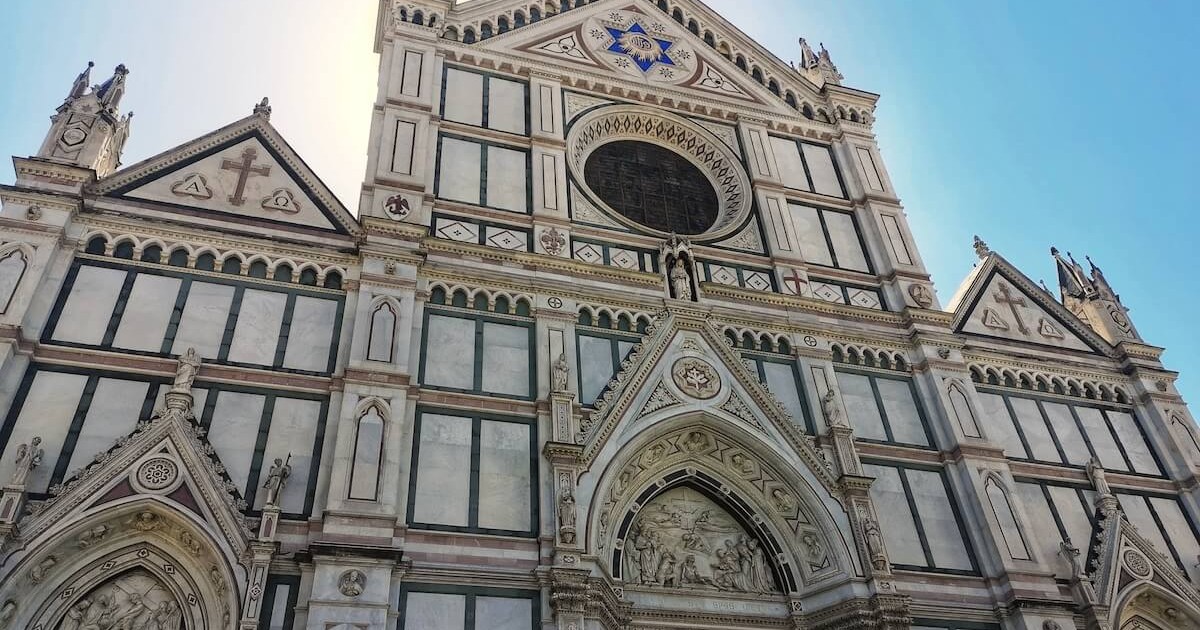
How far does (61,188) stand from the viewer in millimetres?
13805

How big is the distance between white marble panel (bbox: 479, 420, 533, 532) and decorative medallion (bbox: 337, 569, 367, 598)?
6.08 ft

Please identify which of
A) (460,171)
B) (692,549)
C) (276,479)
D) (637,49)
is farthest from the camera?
(637,49)

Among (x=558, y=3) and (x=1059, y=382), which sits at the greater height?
(x=558, y=3)

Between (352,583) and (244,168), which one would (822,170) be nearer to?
(244,168)

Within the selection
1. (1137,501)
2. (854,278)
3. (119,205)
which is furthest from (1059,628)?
(119,205)

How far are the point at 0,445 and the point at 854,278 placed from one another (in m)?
14.6

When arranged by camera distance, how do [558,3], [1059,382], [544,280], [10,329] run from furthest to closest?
[558,3]
[1059,382]
[544,280]
[10,329]

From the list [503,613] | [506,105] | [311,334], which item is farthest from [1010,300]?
[311,334]

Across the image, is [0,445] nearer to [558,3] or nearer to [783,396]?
[783,396]

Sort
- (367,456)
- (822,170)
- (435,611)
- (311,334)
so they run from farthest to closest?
1. (822,170)
2. (311,334)
3. (367,456)
4. (435,611)

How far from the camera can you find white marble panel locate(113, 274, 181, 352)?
1276 cm

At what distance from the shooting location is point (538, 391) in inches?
550

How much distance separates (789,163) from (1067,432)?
789 cm

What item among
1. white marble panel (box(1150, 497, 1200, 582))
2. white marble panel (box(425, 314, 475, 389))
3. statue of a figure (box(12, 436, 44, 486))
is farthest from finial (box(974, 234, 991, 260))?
statue of a figure (box(12, 436, 44, 486))
